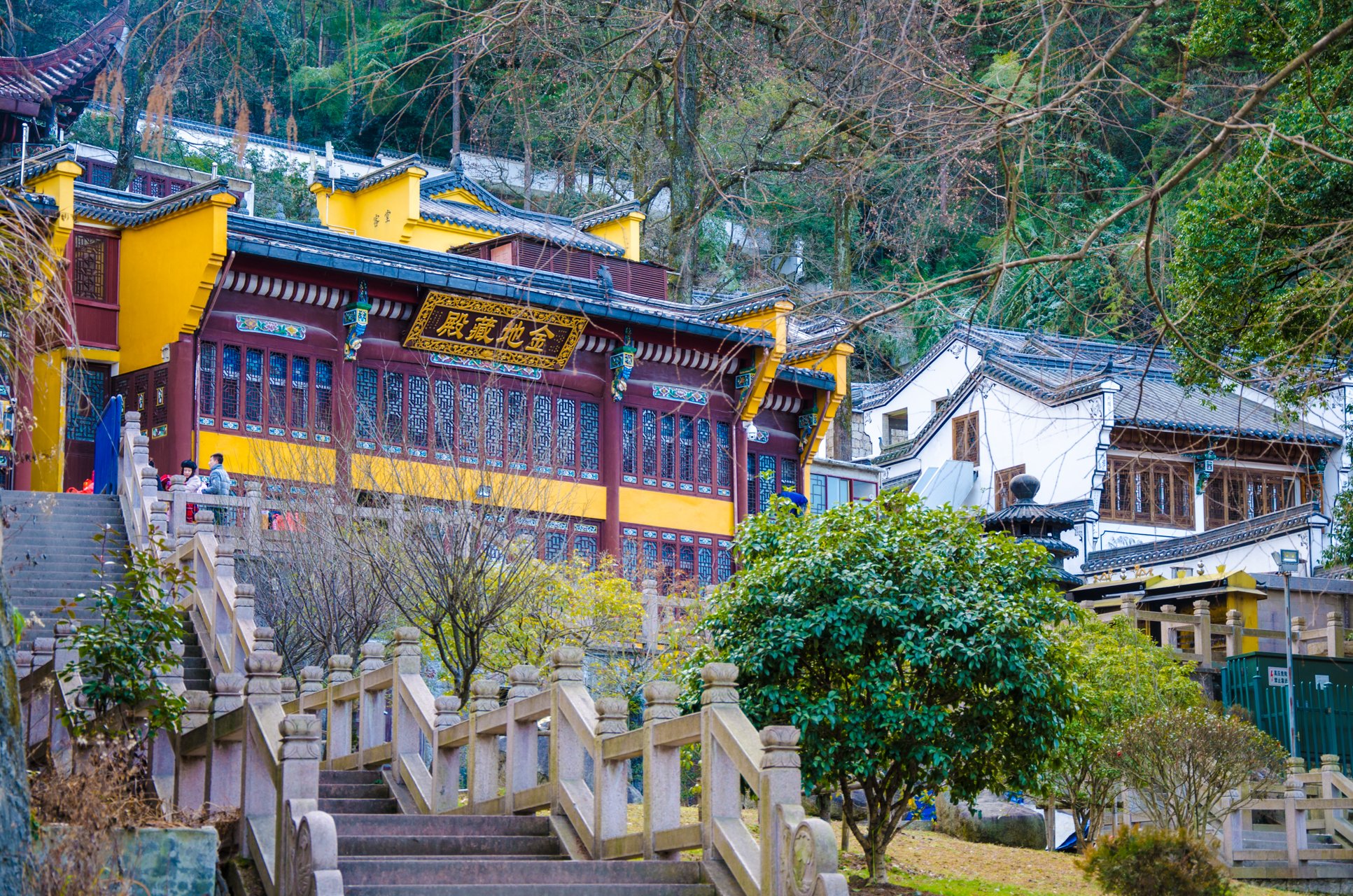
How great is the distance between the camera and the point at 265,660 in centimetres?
991

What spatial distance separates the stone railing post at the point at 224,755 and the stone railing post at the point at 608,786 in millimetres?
2341

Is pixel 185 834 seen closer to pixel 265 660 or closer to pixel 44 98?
pixel 265 660

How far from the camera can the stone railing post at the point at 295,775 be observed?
29.7 feet

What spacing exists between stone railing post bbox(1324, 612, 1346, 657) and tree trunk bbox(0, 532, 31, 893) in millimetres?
23959

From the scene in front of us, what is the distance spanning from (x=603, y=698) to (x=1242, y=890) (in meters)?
11.0

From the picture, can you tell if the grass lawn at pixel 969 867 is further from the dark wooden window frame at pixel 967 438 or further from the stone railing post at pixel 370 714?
the dark wooden window frame at pixel 967 438

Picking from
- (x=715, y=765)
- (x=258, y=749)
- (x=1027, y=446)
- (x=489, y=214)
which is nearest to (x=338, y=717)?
(x=258, y=749)

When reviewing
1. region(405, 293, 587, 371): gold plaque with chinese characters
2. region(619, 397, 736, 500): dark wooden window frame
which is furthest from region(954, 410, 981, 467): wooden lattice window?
region(405, 293, 587, 371): gold plaque with chinese characters

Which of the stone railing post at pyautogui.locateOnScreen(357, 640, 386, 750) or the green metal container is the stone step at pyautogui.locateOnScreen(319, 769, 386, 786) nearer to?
the stone railing post at pyautogui.locateOnScreen(357, 640, 386, 750)

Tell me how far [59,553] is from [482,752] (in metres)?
9.11

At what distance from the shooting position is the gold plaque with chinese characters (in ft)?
86.7

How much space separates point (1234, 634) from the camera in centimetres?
2683

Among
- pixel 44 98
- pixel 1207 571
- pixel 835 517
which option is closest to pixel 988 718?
pixel 835 517

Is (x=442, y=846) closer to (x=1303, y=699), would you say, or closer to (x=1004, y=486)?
(x=1303, y=699)
